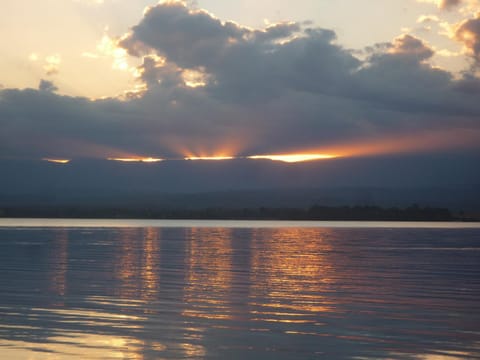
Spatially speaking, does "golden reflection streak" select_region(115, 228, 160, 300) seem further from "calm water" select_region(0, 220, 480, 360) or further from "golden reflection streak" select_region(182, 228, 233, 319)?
"golden reflection streak" select_region(182, 228, 233, 319)

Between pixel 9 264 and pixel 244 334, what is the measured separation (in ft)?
87.1

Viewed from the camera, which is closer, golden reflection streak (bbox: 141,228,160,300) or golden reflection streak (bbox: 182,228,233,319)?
golden reflection streak (bbox: 182,228,233,319)

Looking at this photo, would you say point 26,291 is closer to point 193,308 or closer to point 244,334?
point 193,308

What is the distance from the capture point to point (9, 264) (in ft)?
138

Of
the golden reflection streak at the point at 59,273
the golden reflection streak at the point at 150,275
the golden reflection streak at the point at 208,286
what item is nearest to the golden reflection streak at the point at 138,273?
the golden reflection streak at the point at 150,275

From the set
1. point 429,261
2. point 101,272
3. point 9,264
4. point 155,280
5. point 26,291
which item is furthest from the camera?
point 429,261

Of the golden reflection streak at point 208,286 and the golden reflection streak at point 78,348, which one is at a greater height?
the golden reflection streak at point 208,286

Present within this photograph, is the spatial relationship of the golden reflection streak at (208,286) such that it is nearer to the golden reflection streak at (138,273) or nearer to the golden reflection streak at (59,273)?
the golden reflection streak at (138,273)

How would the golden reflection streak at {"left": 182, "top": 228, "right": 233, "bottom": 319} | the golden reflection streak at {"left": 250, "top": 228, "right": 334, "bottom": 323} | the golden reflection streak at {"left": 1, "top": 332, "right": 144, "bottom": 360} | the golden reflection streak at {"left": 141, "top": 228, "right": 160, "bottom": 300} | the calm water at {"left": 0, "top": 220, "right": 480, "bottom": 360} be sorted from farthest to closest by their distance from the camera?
the golden reflection streak at {"left": 141, "top": 228, "right": 160, "bottom": 300} → the golden reflection streak at {"left": 250, "top": 228, "right": 334, "bottom": 323} → the golden reflection streak at {"left": 182, "top": 228, "right": 233, "bottom": 319} → the calm water at {"left": 0, "top": 220, "right": 480, "bottom": 360} → the golden reflection streak at {"left": 1, "top": 332, "right": 144, "bottom": 360}

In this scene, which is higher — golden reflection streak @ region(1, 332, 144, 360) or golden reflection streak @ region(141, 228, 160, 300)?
golden reflection streak @ region(141, 228, 160, 300)

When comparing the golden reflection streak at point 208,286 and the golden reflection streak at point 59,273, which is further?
the golden reflection streak at point 59,273

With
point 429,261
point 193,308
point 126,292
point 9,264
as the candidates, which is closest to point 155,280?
point 126,292

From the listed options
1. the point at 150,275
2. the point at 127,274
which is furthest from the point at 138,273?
the point at 150,275

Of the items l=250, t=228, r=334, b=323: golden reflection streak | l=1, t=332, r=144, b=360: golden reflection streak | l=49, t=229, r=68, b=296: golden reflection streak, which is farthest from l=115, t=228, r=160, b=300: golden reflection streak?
l=1, t=332, r=144, b=360: golden reflection streak
